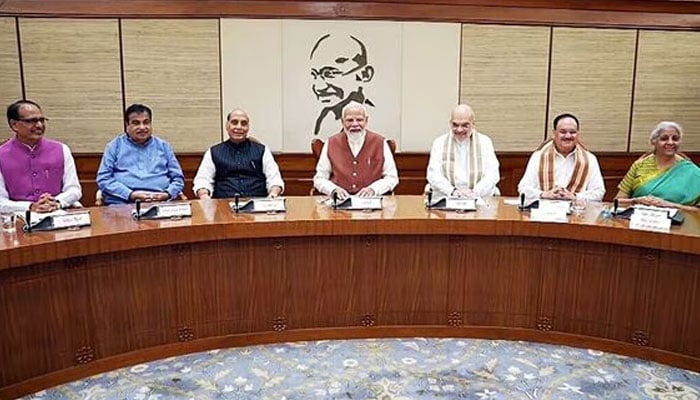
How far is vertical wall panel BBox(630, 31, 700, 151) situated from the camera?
5121mm

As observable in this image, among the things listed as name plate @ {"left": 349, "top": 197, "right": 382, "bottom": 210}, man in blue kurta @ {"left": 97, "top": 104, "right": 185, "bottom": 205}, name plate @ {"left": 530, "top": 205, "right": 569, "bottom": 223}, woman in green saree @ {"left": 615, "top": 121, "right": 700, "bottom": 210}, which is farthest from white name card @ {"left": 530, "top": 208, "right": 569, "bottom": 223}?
man in blue kurta @ {"left": 97, "top": 104, "right": 185, "bottom": 205}

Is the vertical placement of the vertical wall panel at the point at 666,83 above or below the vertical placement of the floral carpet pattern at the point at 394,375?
above

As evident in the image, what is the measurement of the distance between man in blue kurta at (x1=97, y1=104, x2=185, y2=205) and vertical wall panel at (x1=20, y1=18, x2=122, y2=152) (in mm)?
1335

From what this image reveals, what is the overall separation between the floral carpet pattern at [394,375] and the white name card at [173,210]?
64 cm

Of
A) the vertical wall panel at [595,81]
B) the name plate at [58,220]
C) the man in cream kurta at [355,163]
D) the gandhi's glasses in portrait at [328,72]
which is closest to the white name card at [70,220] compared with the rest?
the name plate at [58,220]

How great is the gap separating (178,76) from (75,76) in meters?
0.75

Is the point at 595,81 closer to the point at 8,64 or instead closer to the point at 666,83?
the point at 666,83

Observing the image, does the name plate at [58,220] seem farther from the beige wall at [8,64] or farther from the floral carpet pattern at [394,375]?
the beige wall at [8,64]

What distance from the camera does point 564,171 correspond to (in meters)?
3.44

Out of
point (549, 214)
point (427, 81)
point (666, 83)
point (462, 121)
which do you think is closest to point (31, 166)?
point (462, 121)

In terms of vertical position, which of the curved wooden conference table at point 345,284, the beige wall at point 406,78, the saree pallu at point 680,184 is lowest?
the curved wooden conference table at point 345,284

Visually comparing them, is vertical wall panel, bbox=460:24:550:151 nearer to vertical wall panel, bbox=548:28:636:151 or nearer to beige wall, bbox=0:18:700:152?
beige wall, bbox=0:18:700:152

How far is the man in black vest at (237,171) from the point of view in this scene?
12.0ft

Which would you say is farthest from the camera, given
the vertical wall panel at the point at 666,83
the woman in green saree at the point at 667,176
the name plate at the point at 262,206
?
the vertical wall panel at the point at 666,83
